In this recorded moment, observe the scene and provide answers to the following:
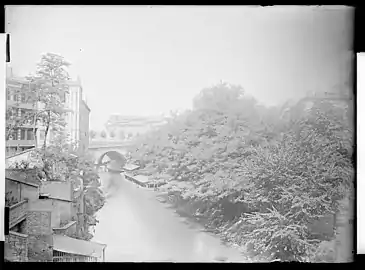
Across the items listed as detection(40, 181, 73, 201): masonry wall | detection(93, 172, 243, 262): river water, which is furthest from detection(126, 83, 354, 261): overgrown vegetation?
detection(40, 181, 73, 201): masonry wall

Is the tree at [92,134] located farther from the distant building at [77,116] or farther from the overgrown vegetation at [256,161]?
the overgrown vegetation at [256,161]

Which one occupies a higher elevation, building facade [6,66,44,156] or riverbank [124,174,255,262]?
building facade [6,66,44,156]

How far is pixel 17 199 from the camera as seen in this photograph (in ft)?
11.0

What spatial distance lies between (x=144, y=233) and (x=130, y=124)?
698 millimetres

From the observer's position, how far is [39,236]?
3.35 m

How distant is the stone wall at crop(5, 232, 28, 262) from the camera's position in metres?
3.34

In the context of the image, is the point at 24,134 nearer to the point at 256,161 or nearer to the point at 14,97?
the point at 14,97

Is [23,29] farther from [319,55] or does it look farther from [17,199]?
[319,55]

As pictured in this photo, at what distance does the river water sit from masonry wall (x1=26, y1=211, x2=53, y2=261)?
30 centimetres

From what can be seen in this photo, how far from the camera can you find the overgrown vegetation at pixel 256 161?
337 centimetres

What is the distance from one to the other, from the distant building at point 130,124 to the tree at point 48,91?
0.30 metres

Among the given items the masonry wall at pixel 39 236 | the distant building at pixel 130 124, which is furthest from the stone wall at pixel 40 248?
the distant building at pixel 130 124

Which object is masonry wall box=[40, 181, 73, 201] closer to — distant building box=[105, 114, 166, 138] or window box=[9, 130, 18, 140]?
window box=[9, 130, 18, 140]
